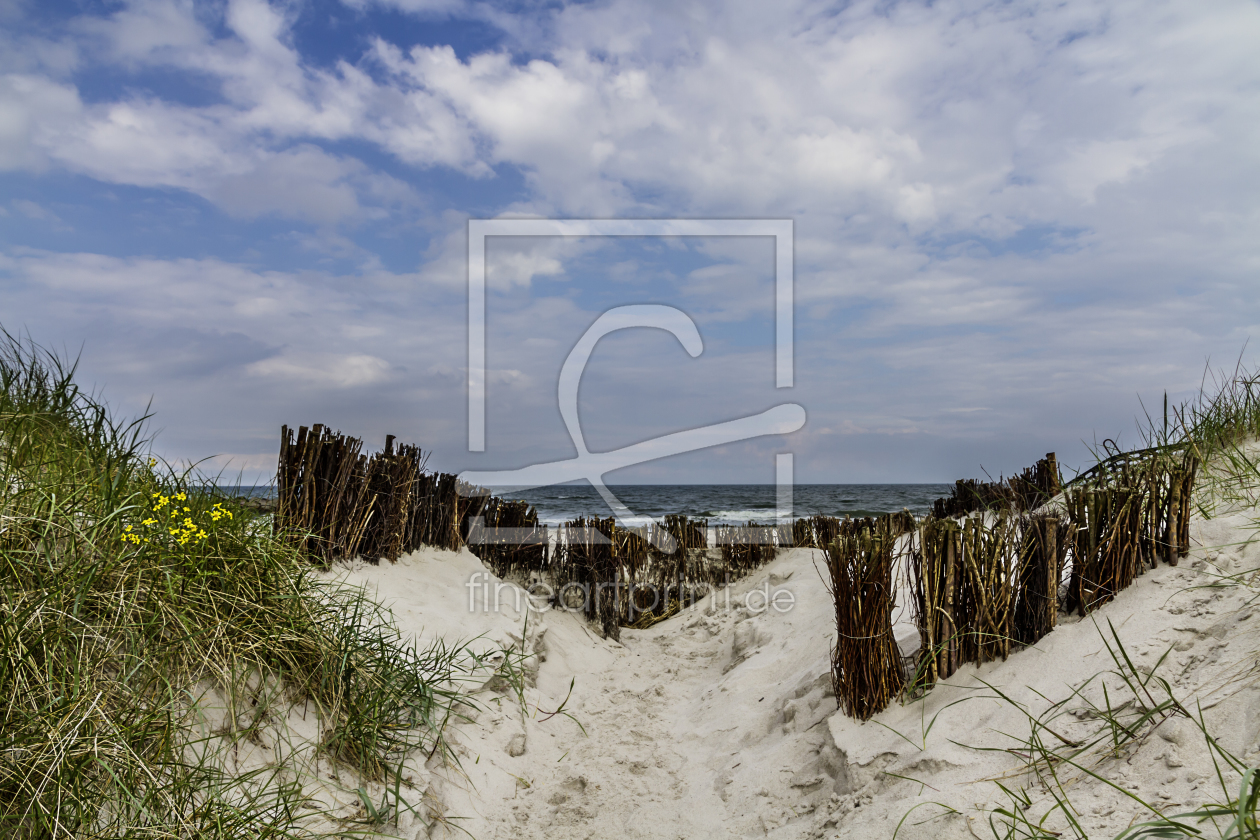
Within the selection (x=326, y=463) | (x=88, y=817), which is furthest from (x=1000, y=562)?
(x=326, y=463)

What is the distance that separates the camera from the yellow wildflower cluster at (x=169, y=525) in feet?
9.13

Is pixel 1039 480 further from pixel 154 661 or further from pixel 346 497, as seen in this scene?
pixel 154 661

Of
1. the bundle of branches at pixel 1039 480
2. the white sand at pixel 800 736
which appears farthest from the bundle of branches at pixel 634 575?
the bundle of branches at pixel 1039 480

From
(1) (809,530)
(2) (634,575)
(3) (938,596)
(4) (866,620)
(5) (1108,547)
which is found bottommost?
(2) (634,575)

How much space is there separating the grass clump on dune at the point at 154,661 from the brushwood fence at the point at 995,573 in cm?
208

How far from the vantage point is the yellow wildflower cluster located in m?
2.78

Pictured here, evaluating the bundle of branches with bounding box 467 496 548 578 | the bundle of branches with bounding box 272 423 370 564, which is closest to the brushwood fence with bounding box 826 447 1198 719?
the bundle of branches with bounding box 272 423 370 564

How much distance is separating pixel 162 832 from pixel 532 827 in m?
1.68

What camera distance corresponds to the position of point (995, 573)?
297 centimetres

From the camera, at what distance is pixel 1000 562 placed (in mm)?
2973

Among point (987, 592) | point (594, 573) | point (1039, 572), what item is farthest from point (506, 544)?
point (1039, 572)

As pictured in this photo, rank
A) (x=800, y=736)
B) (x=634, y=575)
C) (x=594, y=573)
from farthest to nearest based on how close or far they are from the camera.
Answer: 1. (x=634, y=575)
2. (x=594, y=573)
3. (x=800, y=736)

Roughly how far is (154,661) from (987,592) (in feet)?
10.9

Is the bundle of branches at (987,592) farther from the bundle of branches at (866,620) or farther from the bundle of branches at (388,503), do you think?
the bundle of branches at (388,503)
